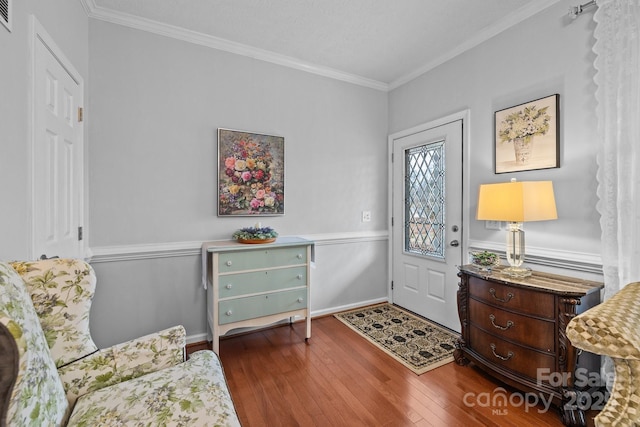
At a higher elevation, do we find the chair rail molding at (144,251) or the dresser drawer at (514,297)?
the chair rail molding at (144,251)

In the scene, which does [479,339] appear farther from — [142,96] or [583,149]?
[142,96]

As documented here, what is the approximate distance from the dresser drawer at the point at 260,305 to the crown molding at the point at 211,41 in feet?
7.20

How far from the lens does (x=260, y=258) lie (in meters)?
2.40

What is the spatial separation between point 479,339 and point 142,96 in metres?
3.14

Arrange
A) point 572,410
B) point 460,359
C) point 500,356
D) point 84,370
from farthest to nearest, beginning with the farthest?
point 460,359 → point 500,356 → point 572,410 → point 84,370

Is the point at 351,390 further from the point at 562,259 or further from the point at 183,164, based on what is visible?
the point at 183,164

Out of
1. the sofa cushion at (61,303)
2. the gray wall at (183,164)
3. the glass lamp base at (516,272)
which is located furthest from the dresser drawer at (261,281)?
the glass lamp base at (516,272)

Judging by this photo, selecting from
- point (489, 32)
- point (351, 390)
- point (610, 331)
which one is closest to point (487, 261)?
point (610, 331)

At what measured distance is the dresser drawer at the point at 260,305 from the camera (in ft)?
7.48

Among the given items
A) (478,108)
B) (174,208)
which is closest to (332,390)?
(174,208)

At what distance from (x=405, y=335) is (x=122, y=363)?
2227 mm

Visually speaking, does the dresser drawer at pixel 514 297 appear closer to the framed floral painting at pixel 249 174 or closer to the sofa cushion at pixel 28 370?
the framed floral painting at pixel 249 174

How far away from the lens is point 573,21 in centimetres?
192

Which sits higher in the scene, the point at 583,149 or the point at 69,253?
the point at 583,149
